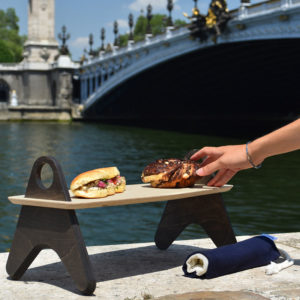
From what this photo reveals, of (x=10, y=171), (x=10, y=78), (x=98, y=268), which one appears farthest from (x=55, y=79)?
(x=98, y=268)

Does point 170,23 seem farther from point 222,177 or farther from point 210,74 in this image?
point 222,177

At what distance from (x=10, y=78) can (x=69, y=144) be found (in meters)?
37.3

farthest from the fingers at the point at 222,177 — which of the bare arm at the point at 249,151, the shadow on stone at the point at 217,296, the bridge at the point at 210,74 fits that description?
the bridge at the point at 210,74

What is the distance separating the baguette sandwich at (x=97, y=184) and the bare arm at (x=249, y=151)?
0.58m

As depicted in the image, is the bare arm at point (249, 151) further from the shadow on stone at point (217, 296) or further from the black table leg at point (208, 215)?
the shadow on stone at point (217, 296)

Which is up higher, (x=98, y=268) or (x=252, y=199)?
(x=98, y=268)

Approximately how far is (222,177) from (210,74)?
3302 cm

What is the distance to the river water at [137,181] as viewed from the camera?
870 cm

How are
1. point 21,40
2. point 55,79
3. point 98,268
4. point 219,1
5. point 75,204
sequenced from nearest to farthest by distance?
point 75,204, point 98,268, point 219,1, point 55,79, point 21,40

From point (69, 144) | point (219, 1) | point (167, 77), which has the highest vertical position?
point (219, 1)

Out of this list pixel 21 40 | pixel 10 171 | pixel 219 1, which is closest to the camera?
pixel 10 171

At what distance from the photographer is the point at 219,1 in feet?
101

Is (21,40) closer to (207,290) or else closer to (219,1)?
(219,1)

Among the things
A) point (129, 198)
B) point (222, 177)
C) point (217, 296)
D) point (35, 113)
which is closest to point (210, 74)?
point (35, 113)
